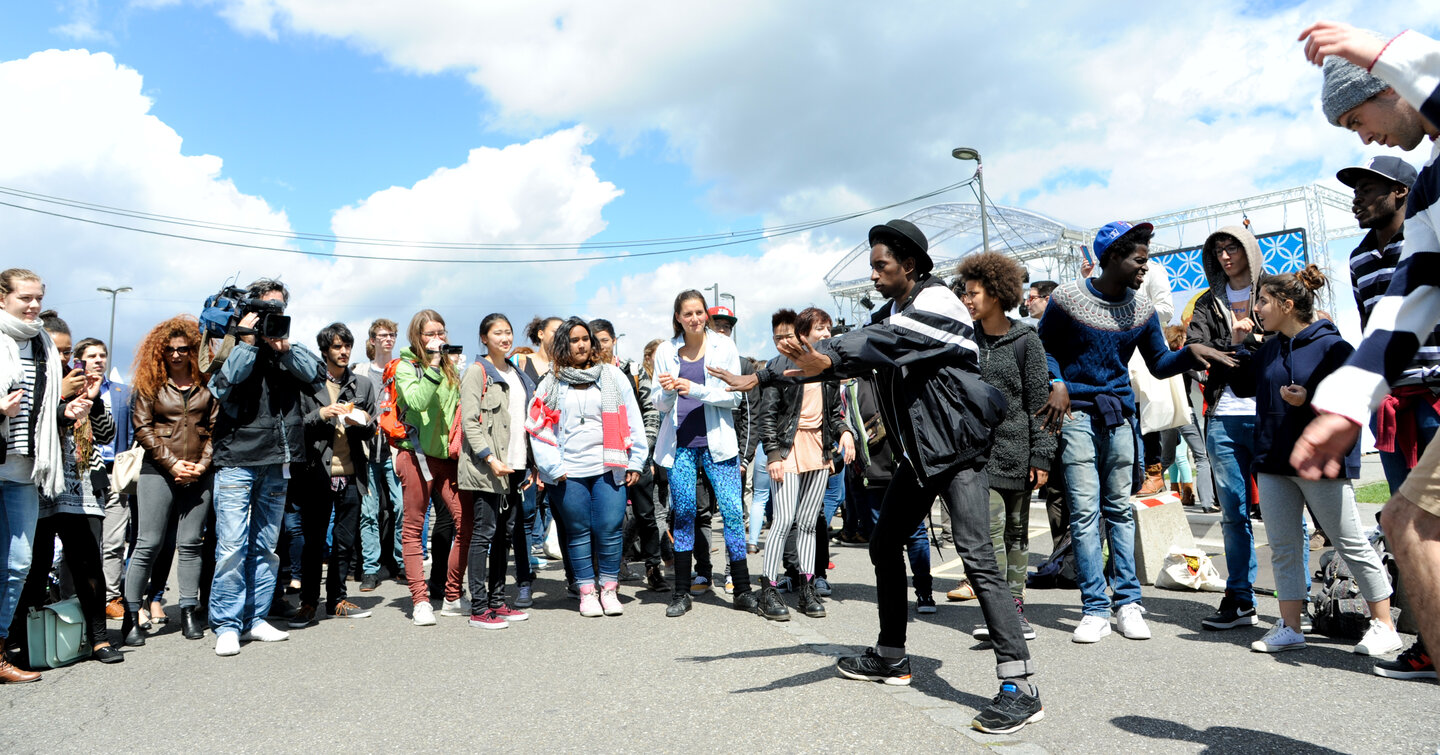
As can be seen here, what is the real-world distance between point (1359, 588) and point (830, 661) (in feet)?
8.93

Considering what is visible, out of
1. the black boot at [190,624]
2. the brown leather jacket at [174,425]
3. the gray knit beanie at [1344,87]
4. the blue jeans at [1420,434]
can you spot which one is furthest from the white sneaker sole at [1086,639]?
the black boot at [190,624]

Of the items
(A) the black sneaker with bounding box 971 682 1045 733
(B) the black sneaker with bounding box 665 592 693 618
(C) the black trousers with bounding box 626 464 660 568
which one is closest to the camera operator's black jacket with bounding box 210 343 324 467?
(C) the black trousers with bounding box 626 464 660 568

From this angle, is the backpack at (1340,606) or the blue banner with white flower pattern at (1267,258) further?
the blue banner with white flower pattern at (1267,258)

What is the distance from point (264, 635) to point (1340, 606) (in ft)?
21.2

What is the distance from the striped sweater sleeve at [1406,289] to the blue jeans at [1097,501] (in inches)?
110

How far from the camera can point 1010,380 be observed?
5.14 meters

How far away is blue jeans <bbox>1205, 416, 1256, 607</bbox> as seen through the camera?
495cm

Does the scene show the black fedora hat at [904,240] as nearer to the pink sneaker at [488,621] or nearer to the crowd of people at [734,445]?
the crowd of people at [734,445]

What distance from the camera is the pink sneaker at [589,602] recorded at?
6.11 metres

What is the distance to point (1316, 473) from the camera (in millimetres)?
1998

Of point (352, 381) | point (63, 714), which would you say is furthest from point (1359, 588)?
point (352, 381)

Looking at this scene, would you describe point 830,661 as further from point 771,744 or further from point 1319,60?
point 1319,60

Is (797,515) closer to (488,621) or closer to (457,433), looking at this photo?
(488,621)

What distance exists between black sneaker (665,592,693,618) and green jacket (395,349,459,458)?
77.5 inches
